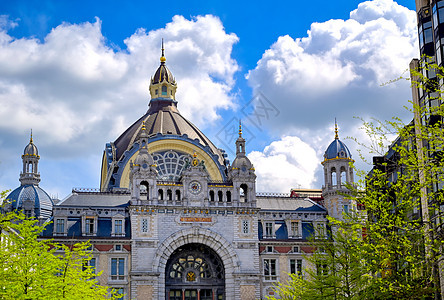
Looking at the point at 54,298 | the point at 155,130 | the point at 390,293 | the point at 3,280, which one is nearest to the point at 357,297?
the point at 390,293

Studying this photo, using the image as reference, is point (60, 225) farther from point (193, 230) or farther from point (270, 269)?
point (270, 269)

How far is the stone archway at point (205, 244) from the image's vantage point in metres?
77.0

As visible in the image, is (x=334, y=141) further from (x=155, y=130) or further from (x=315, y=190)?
(x=315, y=190)

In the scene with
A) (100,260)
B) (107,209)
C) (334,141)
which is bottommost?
(100,260)

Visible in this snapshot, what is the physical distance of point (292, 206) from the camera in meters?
85.8

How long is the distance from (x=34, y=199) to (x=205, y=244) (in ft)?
86.8

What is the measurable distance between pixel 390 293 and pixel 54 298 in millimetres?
20264

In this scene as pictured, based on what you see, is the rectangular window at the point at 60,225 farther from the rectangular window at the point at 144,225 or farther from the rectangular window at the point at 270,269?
the rectangular window at the point at 270,269

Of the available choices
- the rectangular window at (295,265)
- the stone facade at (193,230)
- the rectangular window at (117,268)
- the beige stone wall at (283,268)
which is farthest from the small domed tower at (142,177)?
the rectangular window at (295,265)

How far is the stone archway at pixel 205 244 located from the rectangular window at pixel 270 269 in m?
3.87

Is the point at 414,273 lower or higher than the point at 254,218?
lower

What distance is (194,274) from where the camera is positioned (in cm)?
7975

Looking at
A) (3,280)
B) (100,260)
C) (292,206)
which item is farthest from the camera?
(292,206)

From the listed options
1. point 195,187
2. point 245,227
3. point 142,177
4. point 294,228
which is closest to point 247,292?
point 245,227
